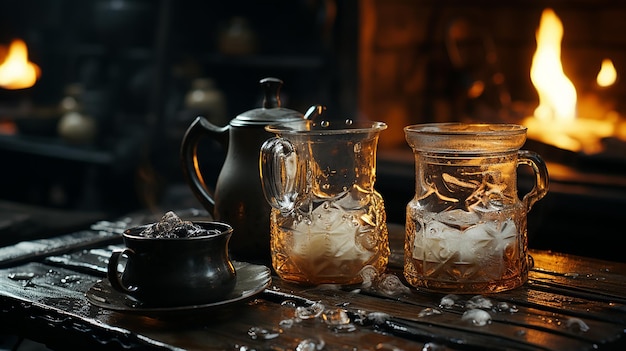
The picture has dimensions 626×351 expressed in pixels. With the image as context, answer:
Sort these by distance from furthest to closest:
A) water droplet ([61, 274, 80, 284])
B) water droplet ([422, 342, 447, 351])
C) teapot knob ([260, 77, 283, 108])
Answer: teapot knob ([260, 77, 283, 108]) < water droplet ([61, 274, 80, 284]) < water droplet ([422, 342, 447, 351])

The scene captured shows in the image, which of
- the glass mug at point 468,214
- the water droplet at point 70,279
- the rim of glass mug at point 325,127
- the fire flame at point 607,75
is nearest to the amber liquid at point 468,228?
the glass mug at point 468,214

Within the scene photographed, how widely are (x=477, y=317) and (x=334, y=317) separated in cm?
18

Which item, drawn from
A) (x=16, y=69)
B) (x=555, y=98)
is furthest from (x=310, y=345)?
(x=16, y=69)

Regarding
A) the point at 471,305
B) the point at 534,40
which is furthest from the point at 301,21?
the point at 471,305

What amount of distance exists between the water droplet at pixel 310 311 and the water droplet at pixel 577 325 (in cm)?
32

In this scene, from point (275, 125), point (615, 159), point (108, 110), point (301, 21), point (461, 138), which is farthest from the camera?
point (108, 110)

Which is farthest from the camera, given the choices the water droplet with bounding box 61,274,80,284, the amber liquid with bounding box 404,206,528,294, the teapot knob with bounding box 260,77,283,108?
the teapot knob with bounding box 260,77,283,108

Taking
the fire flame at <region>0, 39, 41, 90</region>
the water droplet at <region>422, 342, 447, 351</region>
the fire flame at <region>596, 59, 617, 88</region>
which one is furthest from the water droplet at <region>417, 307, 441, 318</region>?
the fire flame at <region>0, 39, 41, 90</region>

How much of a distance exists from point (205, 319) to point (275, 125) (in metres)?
0.35

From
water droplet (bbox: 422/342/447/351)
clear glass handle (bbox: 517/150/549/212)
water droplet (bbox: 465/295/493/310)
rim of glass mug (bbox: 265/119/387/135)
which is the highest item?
rim of glass mug (bbox: 265/119/387/135)

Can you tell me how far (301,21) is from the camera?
12.7 feet

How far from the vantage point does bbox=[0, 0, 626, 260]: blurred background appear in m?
2.94

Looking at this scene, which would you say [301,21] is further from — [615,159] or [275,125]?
[275,125]

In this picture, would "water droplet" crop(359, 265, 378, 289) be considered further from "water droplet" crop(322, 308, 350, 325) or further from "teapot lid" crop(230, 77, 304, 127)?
"teapot lid" crop(230, 77, 304, 127)
